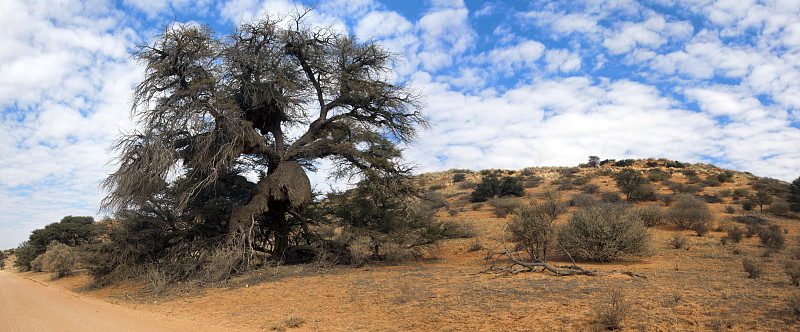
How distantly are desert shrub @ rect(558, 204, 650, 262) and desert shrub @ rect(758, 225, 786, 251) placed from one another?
482 centimetres

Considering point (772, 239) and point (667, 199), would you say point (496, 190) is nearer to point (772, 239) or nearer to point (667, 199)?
point (667, 199)

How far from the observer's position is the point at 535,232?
39.7 ft

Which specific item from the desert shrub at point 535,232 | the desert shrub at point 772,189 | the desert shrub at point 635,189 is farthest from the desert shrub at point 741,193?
the desert shrub at point 535,232

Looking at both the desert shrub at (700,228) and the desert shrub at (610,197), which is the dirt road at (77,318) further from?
the desert shrub at (610,197)

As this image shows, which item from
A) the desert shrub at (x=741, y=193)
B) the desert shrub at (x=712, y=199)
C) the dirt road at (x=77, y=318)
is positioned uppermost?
the desert shrub at (x=741, y=193)

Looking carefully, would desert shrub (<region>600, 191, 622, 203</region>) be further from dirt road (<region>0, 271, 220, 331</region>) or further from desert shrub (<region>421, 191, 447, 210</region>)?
dirt road (<region>0, 271, 220, 331</region>)

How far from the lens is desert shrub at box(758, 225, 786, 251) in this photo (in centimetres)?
1327

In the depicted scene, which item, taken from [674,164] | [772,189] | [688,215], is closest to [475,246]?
[688,215]

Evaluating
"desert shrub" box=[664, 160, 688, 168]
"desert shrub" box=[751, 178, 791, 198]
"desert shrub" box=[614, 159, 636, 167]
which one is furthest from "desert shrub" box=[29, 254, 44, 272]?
"desert shrub" box=[664, 160, 688, 168]

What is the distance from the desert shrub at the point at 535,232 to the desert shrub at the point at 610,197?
46.4ft

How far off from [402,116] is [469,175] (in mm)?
33581

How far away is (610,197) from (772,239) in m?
11.7

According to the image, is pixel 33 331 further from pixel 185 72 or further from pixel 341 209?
pixel 341 209

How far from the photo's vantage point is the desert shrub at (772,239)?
13.3 m
